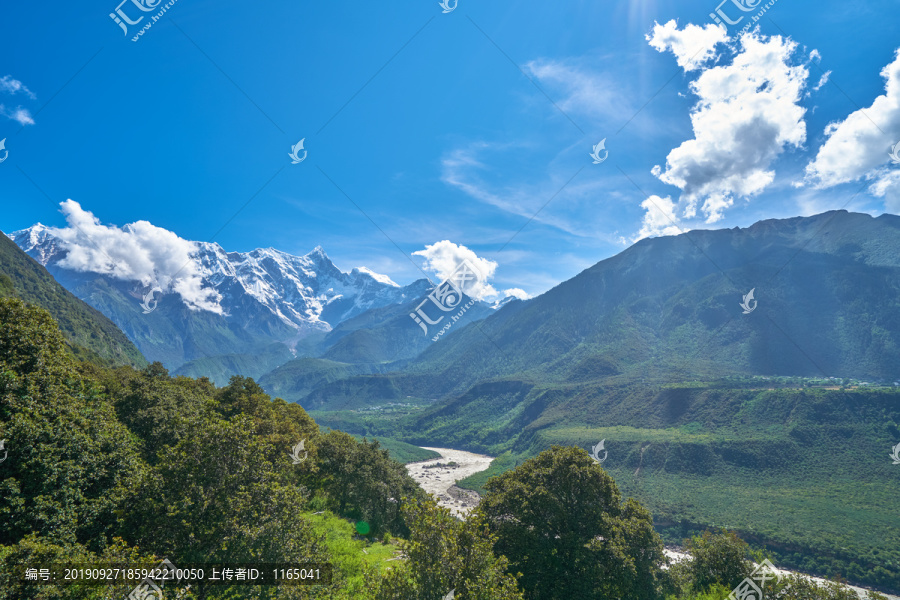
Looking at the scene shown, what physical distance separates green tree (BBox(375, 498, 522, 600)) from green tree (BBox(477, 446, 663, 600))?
14233 millimetres

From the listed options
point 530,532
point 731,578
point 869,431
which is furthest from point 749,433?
point 530,532

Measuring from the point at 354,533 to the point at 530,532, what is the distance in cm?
2100

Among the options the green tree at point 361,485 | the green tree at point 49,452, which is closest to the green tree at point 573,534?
the green tree at point 361,485

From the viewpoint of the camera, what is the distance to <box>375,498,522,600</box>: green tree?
17.1 metres

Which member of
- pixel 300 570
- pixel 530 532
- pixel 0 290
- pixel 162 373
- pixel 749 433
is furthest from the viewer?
pixel 749 433

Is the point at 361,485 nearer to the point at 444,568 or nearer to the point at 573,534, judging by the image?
the point at 573,534

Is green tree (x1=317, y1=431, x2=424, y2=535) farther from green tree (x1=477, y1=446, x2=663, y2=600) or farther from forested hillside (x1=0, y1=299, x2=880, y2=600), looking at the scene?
green tree (x1=477, y1=446, x2=663, y2=600)

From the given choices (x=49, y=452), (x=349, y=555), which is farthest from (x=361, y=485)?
(x=49, y=452)

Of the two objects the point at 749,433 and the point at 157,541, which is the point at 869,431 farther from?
the point at 157,541

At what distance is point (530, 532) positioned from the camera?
3306 centimetres

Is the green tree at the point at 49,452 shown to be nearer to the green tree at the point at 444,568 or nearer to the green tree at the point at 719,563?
the green tree at the point at 444,568

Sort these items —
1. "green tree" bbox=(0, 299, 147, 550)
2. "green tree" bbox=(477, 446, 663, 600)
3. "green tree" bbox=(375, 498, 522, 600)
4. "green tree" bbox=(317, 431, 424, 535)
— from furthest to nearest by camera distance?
1. "green tree" bbox=(317, 431, 424, 535)
2. "green tree" bbox=(477, 446, 663, 600)
3. "green tree" bbox=(0, 299, 147, 550)
4. "green tree" bbox=(375, 498, 522, 600)

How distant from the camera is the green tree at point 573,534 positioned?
1192 inches

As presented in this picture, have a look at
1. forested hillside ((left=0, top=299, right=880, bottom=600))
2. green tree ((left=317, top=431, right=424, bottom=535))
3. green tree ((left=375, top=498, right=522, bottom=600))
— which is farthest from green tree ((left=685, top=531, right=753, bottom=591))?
green tree ((left=317, top=431, right=424, bottom=535))
